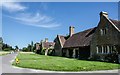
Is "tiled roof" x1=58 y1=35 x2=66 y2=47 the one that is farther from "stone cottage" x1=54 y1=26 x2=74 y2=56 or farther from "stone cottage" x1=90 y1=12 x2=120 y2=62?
"stone cottage" x1=90 y1=12 x2=120 y2=62

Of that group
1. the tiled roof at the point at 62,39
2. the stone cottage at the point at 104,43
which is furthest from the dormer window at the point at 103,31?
the tiled roof at the point at 62,39

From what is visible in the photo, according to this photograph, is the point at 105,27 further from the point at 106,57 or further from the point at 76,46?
the point at 76,46

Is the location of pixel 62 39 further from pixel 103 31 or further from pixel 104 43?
pixel 104 43

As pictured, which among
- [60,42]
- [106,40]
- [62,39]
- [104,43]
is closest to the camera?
[106,40]

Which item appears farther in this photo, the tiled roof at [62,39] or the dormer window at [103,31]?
the tiled roof at [62,39]

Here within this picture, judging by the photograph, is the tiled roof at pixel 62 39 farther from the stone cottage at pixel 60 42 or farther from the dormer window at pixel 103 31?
the dormer window at pixel 103 31

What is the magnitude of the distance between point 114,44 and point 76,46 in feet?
47.4

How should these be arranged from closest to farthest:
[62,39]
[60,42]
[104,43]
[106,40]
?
[106,40] → [104,43] → [60,42] → [62,39]

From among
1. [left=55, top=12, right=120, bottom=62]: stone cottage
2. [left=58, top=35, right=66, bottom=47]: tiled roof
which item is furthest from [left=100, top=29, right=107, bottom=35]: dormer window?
[left=58, top=35, right=66, bottom=47]: tiled roof

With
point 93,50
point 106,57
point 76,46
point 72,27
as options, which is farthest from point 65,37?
point 106,57

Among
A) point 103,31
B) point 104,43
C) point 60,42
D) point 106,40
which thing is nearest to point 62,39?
point 60,42

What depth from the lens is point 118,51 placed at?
1220 inches

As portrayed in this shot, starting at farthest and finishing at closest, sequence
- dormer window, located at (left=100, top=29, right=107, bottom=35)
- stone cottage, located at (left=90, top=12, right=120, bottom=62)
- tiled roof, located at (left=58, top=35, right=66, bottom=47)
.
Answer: tiled roof, located at (left=58, top=35, right=66, bottom=47)
dormer window, located at (left=100, top=29, right=107, bottom=35)
stone cottage, located at (left=90, top=12, right=120, bottom=62)

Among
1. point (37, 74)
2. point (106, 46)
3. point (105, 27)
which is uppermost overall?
point (105, 27)
